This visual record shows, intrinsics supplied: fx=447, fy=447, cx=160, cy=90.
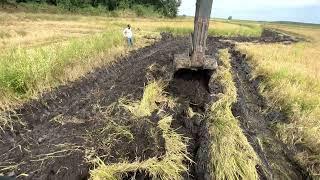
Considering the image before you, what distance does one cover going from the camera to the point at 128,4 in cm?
5653

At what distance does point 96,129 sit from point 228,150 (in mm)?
1895

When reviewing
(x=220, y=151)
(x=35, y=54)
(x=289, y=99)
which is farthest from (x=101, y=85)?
(x=220, y=151)

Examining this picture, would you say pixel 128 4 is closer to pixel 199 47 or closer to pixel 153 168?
pixel 199 47

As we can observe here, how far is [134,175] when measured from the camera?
16.1 ft

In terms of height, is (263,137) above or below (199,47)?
below

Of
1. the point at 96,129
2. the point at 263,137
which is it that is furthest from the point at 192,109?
the point at 96,129

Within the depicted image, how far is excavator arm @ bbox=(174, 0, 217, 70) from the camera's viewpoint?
8523mm

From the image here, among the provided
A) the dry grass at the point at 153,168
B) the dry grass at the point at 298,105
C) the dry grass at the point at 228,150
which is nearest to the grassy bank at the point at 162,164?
the dry grass at the point at 153,168

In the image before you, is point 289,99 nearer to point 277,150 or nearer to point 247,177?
point 277,150

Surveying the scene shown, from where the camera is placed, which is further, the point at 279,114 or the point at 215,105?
the point at 279,114

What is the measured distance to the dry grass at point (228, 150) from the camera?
5.15 meters

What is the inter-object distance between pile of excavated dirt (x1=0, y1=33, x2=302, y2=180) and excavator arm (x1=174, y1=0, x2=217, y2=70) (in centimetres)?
20

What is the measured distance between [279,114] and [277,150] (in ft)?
6.30

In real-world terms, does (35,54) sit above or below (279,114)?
above
